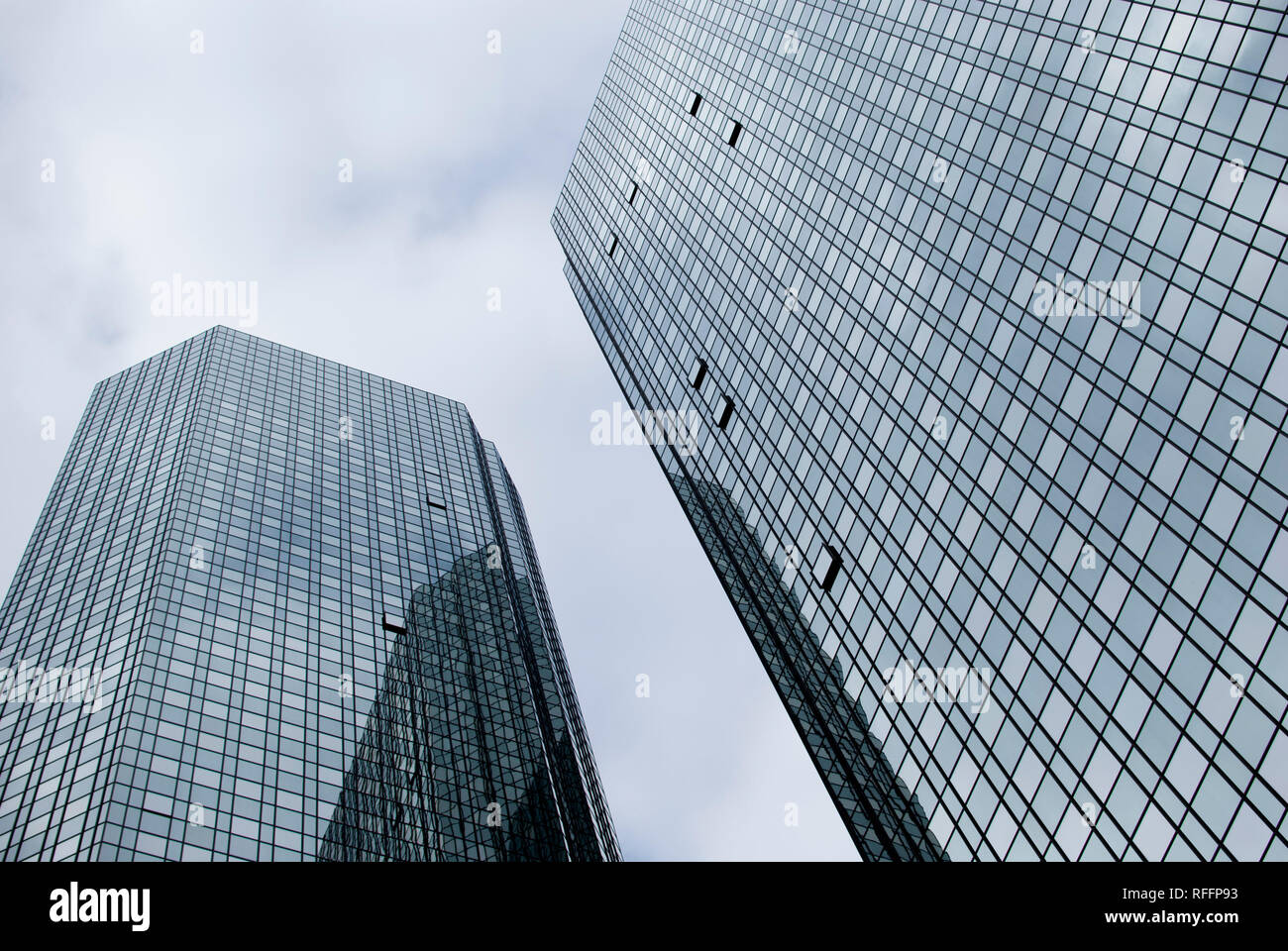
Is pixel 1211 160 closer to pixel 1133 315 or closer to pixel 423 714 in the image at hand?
pixel 1133 315

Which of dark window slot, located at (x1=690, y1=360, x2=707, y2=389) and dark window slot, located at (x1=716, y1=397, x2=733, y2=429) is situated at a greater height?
dark window slot, located at (x1=690, y1=360, x2=707, y2=389)

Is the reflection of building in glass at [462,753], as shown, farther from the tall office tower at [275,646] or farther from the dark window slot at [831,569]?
the dark window slot at [831,569]

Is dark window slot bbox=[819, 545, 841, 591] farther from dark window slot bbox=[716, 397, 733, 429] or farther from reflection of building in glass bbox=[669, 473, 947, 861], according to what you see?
dark window slot bbox=[716, 397, 733, 429]

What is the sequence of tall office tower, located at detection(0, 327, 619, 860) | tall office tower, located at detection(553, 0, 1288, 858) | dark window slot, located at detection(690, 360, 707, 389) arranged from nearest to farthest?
1. tall office tower, located at detection(553, 0, 1288, 858)
2. tall office tower, located at detection(0, 327, 619, 860)
3. dark window slot, located at detection(690, 360, 707, 389)

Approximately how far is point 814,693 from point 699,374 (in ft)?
88.9

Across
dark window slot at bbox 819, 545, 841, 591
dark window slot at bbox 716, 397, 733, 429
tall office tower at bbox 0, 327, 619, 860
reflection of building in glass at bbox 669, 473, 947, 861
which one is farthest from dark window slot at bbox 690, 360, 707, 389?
tall office tower at bbox 0, 327, 619, 860

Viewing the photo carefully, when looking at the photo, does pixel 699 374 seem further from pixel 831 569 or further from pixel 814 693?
pixel 814 693

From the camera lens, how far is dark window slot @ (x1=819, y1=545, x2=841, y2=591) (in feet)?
192

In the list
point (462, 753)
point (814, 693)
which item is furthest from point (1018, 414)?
point (462, 753)

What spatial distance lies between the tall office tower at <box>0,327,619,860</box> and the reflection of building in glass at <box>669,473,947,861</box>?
2958 cm

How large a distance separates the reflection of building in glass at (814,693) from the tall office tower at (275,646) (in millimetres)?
29576

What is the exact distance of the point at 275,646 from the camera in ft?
285

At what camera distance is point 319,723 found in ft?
270
